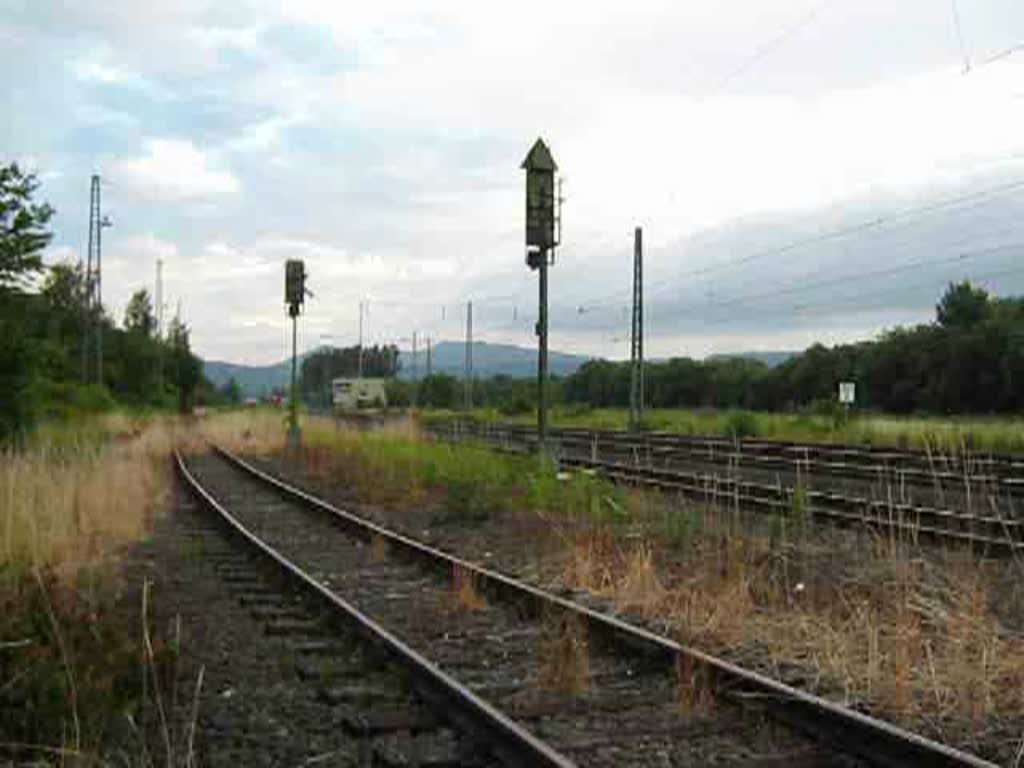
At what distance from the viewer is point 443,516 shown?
57.3 ft

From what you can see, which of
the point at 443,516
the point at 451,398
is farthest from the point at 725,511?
the point at 451,398

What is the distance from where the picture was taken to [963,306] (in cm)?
7844

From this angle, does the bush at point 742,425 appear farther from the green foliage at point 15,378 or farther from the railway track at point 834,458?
the green foliage at point 15,378

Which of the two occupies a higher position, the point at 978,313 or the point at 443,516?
the point at 978,313

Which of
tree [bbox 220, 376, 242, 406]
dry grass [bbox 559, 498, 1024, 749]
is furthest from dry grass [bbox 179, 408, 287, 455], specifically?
tree [bbox 220, 376, 242, 406]

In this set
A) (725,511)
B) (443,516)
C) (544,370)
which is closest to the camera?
(725,511)

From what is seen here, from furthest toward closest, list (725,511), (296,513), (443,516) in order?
(296,513) < (443,516) < (725,511)

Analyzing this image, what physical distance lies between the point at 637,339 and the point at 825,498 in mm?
26029

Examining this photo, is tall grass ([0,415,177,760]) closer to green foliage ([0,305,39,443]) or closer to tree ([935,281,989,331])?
green foliage ([0,305,39,443])

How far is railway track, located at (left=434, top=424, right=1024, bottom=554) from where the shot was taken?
12469 mm

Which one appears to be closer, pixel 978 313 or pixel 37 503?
pixel 37 503

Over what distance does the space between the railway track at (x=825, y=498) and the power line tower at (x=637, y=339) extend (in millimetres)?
10835

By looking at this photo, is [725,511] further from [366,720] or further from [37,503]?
[366,720]

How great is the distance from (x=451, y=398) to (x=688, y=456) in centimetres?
8800
